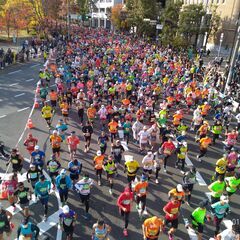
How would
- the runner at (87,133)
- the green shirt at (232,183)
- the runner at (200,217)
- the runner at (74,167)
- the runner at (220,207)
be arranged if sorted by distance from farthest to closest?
the runner at (87,133) → the runner at (74,167) → the green shirt at (232,183) → the runner at (220,207) → the runner at (200,217)

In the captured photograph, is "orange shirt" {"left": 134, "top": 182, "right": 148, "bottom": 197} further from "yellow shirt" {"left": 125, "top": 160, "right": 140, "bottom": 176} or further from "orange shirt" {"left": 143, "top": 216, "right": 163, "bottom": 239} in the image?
"orange shirt" {"left": 143, "top": 216, "right": 163, "bottom": 239}

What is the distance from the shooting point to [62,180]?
9109mm

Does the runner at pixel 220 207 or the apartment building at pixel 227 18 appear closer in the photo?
the runner at pixel 220 207

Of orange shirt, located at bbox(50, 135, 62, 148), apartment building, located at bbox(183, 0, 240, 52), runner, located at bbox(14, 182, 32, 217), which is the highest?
apartment building, located at bbox(183, 0, 240, 52)

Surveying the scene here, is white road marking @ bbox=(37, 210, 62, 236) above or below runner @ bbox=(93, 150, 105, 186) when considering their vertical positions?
below

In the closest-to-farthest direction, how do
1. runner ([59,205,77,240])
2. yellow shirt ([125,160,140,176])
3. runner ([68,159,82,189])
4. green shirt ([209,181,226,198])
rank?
1. runner ([59,205,77,240])
2. green shirt ([209,181,226,198])
3. runner ([68,159,82,189])
4. yellow shirt ([125,160,140,176])

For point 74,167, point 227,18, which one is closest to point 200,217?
point 74,167

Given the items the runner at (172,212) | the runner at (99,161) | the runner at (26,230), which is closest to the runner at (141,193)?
the runner at (172,212)

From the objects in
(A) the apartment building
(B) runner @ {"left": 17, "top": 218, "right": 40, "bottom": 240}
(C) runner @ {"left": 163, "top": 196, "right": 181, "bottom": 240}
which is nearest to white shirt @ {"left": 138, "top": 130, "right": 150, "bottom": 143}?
(C) runner @ {"left": 163, "top": 196, "right": 181, "bottom": 240}

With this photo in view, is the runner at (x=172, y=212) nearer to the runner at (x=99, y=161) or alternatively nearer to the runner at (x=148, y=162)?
the runner at (x=148, y=162)

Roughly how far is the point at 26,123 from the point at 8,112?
7.88 feet

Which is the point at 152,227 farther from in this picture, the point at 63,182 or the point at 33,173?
the point at 33,173

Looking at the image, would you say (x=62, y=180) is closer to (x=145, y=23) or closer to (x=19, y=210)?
(x=19, y=210)

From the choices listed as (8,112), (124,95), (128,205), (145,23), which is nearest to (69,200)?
(128,205)
